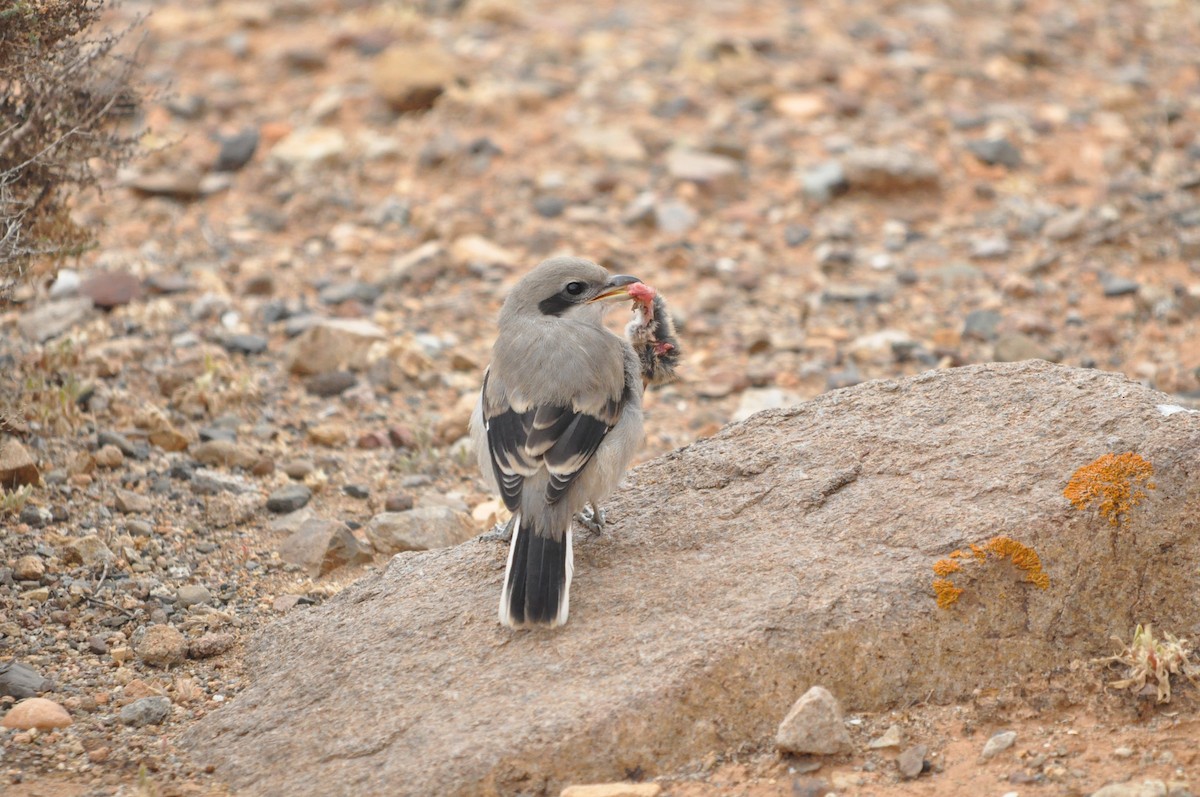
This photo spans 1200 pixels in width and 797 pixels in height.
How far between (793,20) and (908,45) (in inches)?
46.6

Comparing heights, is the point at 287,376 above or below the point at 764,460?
below

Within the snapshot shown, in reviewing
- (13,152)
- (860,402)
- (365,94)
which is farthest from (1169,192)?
(13,152)

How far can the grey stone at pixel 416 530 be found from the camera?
6090 mm

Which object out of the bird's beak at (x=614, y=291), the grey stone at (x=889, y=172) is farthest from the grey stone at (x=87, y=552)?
the grey stone at (x=889, y=172)

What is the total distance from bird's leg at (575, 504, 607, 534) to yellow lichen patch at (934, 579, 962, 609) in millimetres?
1367

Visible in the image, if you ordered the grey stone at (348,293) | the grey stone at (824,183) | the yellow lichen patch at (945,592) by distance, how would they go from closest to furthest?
the yellow lichen patch at (945,592) → the grey stone at (348,293) → the grey stone at (824,183)

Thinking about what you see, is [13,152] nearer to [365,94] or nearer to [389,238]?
[389,238]

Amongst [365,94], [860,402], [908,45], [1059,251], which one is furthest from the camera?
[908,45]

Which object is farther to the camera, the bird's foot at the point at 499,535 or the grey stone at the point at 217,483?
the grey stone at the point at 217,483

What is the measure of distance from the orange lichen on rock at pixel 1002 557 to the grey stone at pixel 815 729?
2.10 ft

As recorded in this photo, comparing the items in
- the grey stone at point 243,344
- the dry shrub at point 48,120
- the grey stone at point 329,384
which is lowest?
the grey stone at point 329,384

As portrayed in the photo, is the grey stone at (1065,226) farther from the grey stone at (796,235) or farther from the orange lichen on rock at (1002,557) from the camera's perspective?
the orange lichen on rock at (1002,557)

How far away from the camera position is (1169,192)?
1009 centimetres

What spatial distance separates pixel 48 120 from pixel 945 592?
4.44 meters
